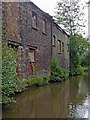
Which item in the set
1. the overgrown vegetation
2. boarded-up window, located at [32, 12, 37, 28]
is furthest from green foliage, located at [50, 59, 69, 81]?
the overgrown vegetation

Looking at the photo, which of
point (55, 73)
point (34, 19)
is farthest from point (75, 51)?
point (34, 19)

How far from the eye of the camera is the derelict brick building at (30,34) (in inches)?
336

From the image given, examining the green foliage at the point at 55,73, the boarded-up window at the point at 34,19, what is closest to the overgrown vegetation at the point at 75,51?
the green foliage at the point at 55,73

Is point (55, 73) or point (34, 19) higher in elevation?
point (34, 19)

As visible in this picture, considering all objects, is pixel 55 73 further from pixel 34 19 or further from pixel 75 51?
pixel 75 51

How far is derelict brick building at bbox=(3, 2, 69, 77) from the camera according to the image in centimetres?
853

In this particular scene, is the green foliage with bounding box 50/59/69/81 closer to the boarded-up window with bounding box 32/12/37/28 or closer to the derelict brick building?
the derelict brick building

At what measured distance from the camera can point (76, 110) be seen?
5504mm

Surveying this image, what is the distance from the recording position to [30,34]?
421 inches

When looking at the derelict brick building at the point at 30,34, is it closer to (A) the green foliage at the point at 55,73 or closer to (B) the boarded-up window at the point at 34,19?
(B) the boarded-up window at the point at 34,19

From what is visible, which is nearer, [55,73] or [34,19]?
[34,19]

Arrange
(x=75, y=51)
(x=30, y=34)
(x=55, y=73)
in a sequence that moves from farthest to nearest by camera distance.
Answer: (x=75, y=51)
(x=55, y=73)
(x=30, y=34)

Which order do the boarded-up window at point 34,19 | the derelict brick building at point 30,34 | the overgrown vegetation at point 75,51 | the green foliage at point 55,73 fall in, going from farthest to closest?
the overgrown vegetation at point 75,51
the green foliage at point 55,73
the boarded-up window at point 34,19
the derelict brick building at point 30,34

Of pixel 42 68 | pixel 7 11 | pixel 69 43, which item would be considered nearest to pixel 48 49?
pixel 42 68
